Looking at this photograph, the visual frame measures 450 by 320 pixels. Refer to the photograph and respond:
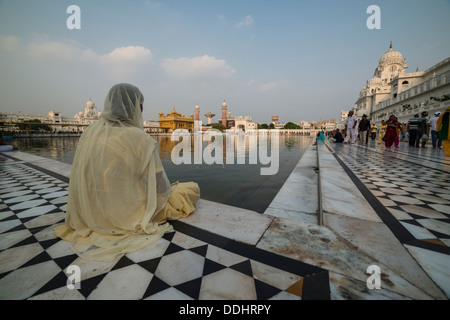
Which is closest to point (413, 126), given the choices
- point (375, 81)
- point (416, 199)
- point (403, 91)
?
point (416, 199)

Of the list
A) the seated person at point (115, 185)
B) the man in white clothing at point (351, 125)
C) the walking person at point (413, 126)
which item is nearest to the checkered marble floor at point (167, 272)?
the seated person at point (115, 185)

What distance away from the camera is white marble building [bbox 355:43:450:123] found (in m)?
18.1

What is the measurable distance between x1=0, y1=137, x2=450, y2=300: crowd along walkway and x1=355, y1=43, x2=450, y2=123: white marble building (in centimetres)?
2135

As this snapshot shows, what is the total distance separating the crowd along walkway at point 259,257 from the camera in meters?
0.97

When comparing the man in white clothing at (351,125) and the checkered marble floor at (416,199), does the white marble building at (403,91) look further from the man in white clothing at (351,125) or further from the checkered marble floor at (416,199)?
the checkered marble floor at (416,199)

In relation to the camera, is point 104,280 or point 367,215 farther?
point 367,215

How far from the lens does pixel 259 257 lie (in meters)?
1.23

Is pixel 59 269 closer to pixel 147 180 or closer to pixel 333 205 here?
pixel 147 180

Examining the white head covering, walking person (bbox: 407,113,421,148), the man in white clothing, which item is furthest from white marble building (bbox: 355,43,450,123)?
the white head covering

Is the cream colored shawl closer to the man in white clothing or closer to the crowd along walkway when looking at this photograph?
the crowd along walkway

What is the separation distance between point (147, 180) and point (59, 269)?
76cm

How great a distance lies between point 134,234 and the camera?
154cm

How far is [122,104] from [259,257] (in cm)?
157
